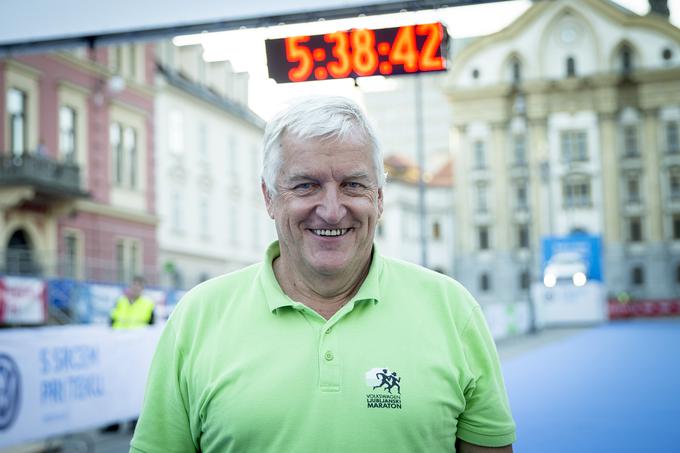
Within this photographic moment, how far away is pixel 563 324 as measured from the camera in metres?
44.1

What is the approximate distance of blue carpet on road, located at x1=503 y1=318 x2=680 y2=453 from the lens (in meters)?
8.97

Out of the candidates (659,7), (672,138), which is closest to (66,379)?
(672,138)

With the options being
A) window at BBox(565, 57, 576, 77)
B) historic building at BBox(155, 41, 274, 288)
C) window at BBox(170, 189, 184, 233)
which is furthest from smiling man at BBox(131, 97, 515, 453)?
window at BBox(565, 57, 576, 77)

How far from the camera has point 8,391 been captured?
895 cm

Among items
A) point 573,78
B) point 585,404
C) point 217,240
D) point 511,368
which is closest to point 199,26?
point 585,404

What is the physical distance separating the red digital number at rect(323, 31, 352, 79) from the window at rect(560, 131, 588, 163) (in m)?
66.1

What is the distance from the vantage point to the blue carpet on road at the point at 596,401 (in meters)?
8.97

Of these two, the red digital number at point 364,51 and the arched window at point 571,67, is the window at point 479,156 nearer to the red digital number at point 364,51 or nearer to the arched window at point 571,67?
the arched window at point 571,67

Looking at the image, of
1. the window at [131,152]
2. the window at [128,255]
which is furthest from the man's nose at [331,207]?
the window at [131,152]

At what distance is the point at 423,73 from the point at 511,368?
35.3 ft

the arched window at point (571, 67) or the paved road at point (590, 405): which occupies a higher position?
the arched window at point (571, 67)

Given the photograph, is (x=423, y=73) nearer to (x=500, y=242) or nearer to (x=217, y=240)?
(x=217, y=240)

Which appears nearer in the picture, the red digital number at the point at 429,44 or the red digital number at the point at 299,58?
the red digital number at the point at 429,44

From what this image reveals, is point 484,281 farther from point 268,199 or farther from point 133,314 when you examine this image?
point 268,199
